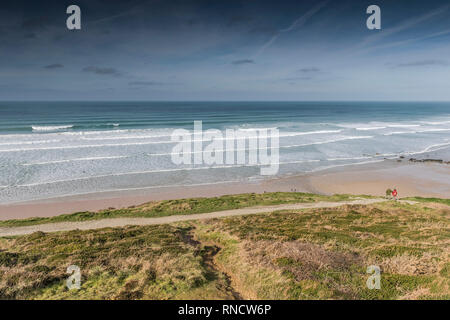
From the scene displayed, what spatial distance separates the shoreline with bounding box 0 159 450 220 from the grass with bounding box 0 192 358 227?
210 centimetres

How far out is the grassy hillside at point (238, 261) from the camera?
8.70 meters

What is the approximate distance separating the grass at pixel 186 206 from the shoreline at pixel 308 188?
2.10 m

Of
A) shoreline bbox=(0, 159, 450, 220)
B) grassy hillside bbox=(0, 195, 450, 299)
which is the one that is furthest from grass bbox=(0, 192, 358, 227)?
grassy hillside bbox=(0, 195, 450, 299)

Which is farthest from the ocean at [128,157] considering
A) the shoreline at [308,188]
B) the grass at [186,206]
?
the grass at [186,206]

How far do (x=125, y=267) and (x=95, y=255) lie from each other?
7.01 feet

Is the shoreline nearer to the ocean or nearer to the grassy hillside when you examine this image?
the ocean

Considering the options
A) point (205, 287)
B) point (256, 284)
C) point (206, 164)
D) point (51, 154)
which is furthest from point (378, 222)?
point (51, 154)

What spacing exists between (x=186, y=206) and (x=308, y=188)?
1408 centimetres

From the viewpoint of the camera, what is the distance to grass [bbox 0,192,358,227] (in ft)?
62.8

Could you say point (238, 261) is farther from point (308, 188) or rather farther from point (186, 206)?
point (308, 188)

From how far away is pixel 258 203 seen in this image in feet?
75.8

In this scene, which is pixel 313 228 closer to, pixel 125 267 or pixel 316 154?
pixel 125 267

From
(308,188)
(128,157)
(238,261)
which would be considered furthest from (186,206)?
(128,157)

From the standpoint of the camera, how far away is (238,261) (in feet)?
36.3
